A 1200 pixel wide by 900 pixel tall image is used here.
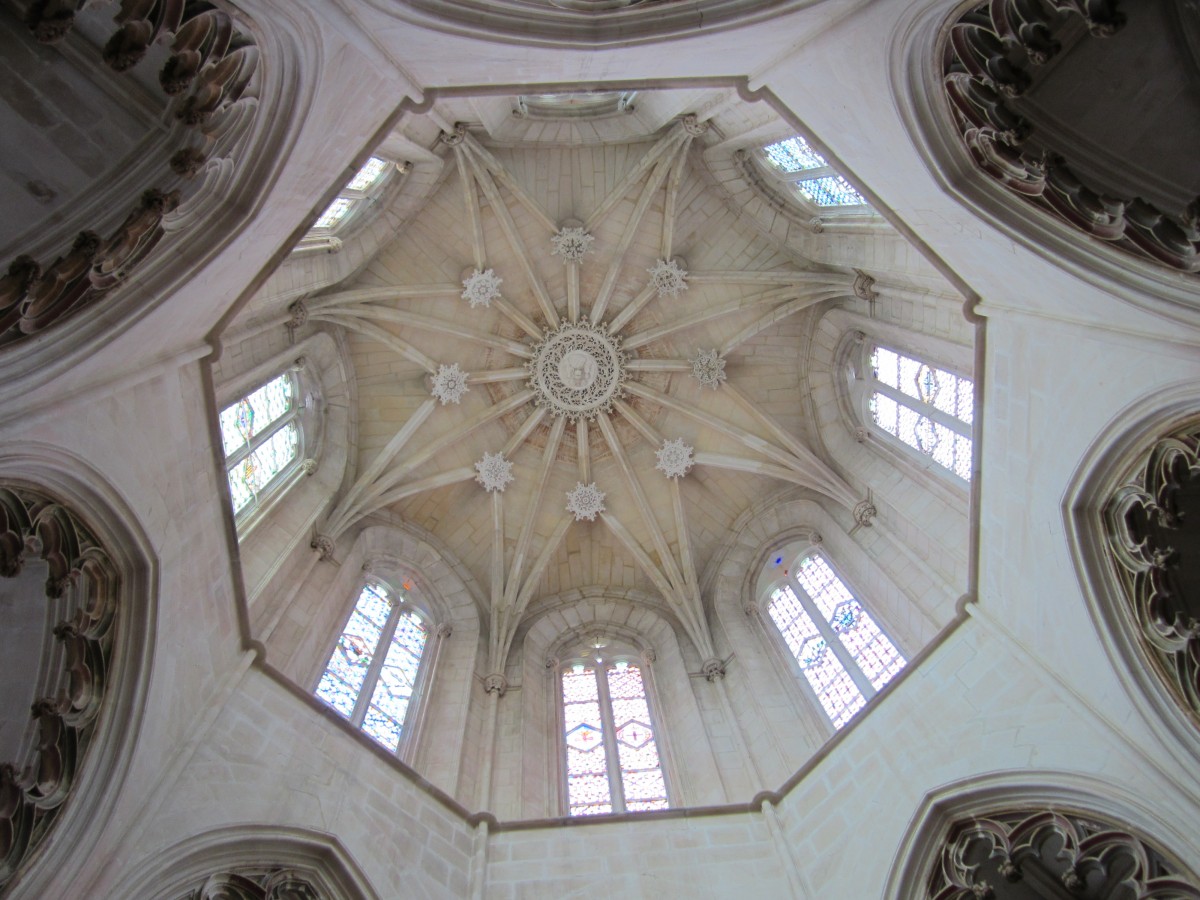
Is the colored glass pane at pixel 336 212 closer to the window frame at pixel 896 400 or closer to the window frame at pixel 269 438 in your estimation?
the window frame at pixel 269 438

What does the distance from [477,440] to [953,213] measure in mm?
10360

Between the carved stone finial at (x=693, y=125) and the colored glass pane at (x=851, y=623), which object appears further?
the carved stone finial at (x=693, y=125)

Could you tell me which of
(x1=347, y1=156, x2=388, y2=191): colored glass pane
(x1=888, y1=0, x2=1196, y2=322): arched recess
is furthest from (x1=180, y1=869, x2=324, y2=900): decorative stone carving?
(x1=347, y1=156, x2=388, y2=191): colored glass pane

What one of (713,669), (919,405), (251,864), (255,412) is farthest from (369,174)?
(251,864)

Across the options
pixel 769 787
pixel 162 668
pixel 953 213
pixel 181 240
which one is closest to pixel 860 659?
pixel 769 787

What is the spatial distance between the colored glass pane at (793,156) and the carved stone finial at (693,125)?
1085 mm

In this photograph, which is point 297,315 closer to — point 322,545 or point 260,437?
point 260,437

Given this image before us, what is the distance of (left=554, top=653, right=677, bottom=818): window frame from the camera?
1127 centimetres

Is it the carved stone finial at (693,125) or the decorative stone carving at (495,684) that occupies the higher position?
the carved stone finial at (693,125)

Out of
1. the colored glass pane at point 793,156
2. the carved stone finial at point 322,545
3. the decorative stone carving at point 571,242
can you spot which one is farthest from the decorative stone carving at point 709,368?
the carved stone finial at point 322,545

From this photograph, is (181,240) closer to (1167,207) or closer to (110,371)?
(110,371)

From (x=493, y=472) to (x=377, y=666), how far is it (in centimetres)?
472

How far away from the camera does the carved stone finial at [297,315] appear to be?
12.8m

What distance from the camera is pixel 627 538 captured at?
53.2ft
